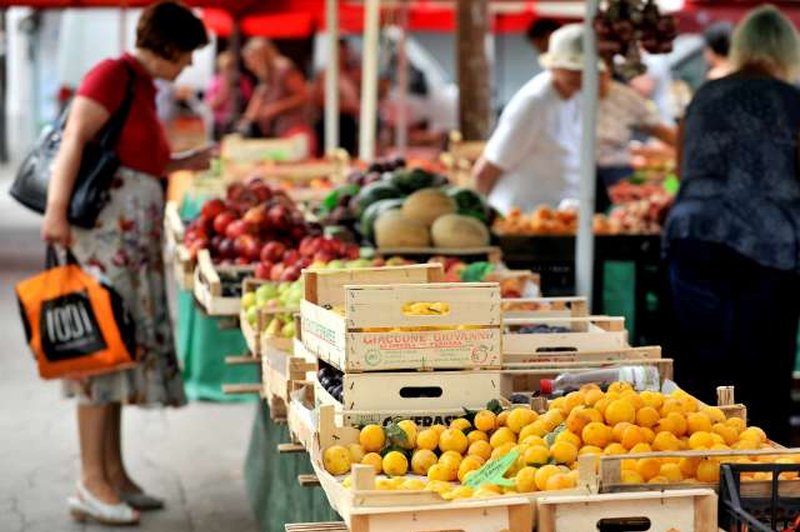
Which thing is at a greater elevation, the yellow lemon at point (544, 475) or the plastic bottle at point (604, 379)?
the plastic bottle at point (604, 379)

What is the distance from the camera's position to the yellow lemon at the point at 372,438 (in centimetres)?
368

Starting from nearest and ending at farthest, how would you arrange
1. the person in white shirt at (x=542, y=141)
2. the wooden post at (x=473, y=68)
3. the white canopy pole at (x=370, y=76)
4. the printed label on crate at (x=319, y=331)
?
the printed label on crate at (x=319, y=331)
the person in white shirt at (x=542, y=141)
the wooden post at (x=473, y=68)
the white canopy pole at (x=370, y=76)

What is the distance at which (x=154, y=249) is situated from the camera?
640 centimetres

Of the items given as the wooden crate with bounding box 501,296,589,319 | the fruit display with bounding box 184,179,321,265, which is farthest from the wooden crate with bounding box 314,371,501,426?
the fruit display with bounding box 184,179,321,265

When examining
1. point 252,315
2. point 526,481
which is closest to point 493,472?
point 526,481

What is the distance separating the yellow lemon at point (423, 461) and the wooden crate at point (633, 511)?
471 mm

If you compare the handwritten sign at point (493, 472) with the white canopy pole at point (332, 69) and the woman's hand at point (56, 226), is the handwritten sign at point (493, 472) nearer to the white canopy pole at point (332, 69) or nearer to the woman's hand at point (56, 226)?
the woman's hand at point (56, 226)

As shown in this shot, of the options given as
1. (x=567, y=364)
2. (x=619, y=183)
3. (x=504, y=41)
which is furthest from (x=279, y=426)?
(x=504, y=41)

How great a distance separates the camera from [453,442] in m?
3.68

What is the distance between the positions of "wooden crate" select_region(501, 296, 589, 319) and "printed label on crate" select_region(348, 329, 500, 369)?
97cm

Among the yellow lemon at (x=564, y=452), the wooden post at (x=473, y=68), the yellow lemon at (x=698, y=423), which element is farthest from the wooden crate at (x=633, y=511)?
the wooden post at (x=473, y=68)

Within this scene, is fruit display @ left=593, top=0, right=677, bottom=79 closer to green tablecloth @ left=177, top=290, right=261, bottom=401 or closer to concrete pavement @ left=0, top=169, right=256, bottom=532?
concrete pavement @ left=0, top=169, right=256, bottom=532

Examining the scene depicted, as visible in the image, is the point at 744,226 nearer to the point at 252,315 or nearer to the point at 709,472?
the point at 252,315

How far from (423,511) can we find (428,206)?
3.87m
